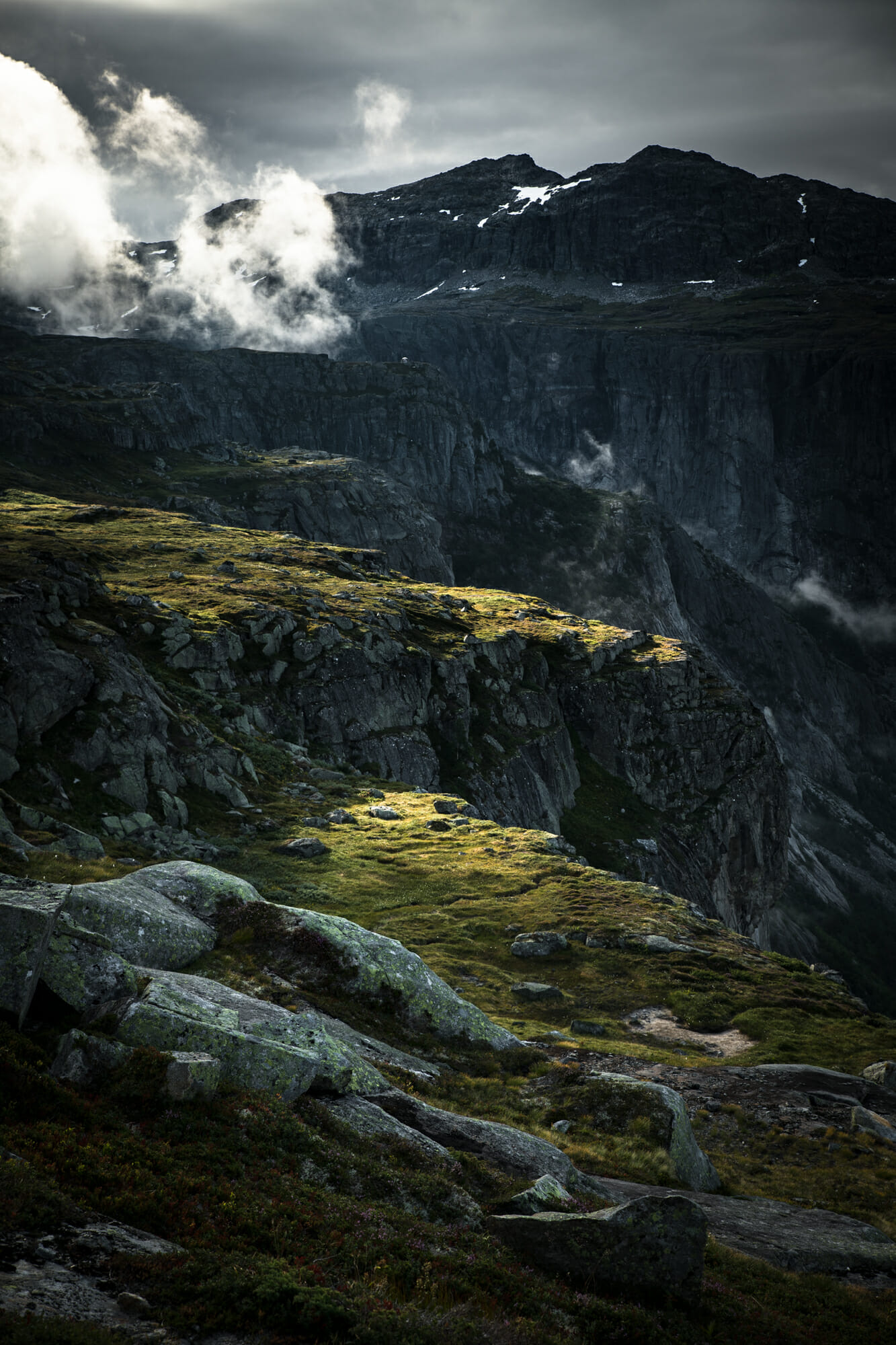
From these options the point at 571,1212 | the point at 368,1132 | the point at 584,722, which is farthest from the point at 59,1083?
the point at 584,722

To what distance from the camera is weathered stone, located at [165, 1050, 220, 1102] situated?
47.3ft

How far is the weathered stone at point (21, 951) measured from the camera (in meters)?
14.4

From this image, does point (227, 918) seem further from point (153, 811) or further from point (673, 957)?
point (673, 957)

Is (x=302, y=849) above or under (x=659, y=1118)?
under

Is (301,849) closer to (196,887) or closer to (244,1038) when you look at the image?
(196,887)

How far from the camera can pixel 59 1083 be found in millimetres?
13547

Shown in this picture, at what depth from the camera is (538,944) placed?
47.5 m

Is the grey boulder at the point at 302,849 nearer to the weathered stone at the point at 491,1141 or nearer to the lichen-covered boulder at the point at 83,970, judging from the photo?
the weathered stone at the point at 491,1141

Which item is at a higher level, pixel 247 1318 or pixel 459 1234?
pixel 247 1318

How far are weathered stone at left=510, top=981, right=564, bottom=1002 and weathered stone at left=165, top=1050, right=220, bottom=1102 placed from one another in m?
28.5

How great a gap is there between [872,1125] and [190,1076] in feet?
92.2

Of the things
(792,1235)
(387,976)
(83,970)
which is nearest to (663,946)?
(387,976)

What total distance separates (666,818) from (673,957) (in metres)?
82.5

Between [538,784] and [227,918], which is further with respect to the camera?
[538,784]
